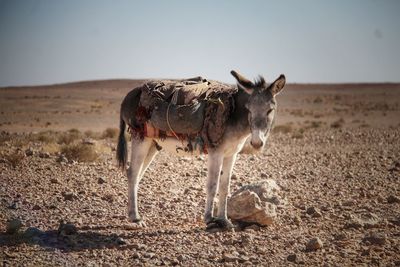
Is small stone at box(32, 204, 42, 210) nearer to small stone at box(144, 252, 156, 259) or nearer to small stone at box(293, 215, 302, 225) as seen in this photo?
small stone at box(144, 252, 156, 259)

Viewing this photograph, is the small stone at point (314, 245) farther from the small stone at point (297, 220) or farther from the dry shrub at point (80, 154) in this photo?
the dry shrub at point (80, 154)

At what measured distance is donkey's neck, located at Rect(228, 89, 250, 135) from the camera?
8297mm

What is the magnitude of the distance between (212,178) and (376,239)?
2.66m

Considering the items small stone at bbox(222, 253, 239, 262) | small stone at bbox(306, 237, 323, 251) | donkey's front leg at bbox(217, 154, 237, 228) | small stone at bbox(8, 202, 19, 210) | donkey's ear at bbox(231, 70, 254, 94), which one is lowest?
small stone at bbox(8, 202, 19, 210)

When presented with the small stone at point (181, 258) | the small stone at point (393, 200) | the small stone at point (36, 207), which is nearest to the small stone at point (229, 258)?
the small stone at point (181, 258)

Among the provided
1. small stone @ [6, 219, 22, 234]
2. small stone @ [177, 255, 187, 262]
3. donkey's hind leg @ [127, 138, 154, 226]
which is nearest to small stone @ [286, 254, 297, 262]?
small stone @ [177, 255, 187, 262]

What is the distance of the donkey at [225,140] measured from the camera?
7.93 meters

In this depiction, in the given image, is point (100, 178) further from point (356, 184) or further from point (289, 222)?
point (356, 184)

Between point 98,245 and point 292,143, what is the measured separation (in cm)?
1828

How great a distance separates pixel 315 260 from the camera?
23.1 ft

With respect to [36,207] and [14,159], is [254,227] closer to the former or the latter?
[36,207]

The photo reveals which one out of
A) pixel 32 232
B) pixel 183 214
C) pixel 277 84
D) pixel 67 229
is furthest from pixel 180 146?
pixel 32 232

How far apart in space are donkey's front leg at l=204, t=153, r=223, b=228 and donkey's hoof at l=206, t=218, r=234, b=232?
0.14 feet

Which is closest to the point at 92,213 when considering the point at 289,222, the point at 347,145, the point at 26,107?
the point at 289,222
